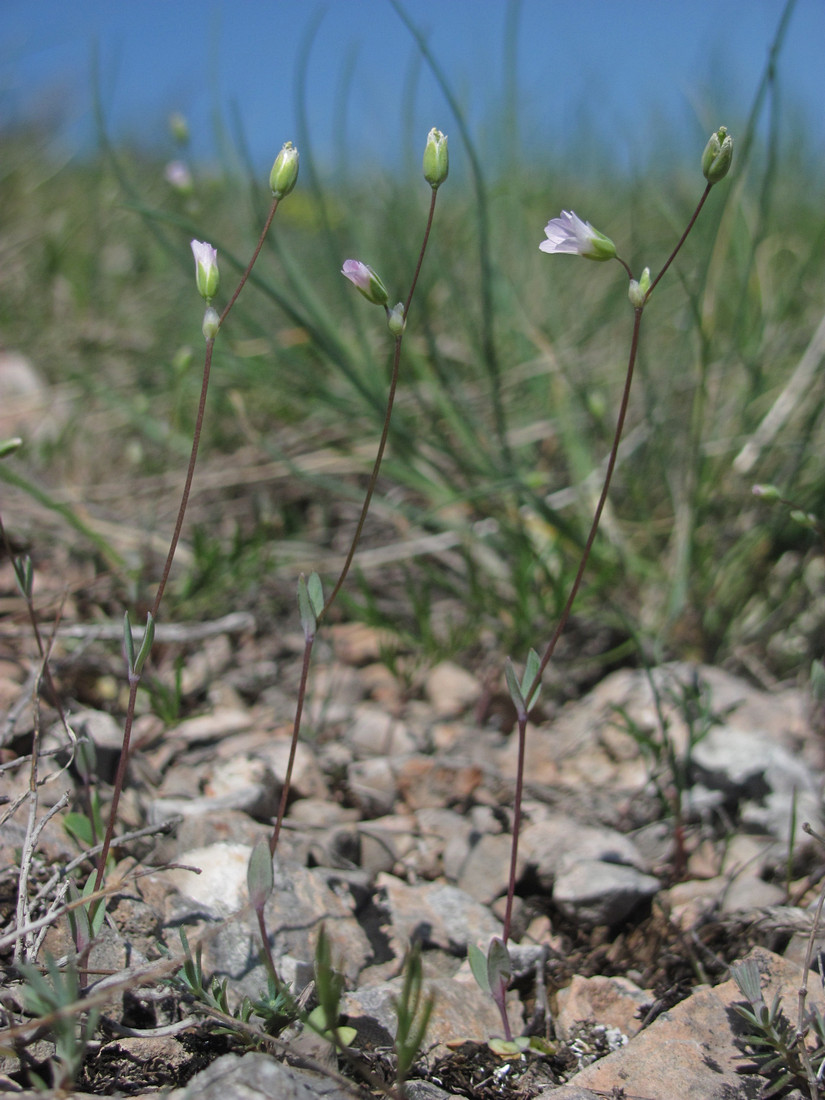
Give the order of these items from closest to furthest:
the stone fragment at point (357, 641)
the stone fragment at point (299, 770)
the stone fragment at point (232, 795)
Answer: the stone fragment at point (232, 795) < the stone fragment at point (299, 770) < the stone fragment at point (357, 641)

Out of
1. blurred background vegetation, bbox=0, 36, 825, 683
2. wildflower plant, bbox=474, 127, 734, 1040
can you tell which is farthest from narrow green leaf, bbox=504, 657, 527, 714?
blurred background vegetation, bbox=0, 36, 825, 683

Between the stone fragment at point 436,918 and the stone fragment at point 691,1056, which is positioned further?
the stone fragment at point 436,918

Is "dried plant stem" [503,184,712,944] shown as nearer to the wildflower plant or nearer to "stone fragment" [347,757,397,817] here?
the wildflower plant

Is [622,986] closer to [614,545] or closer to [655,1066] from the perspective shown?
[655,1066]

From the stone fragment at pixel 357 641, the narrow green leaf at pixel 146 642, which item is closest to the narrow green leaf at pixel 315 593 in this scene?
the narrow green leaf at pixel 146 642

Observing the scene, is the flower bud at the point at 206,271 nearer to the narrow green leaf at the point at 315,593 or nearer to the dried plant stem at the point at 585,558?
the narrow green leaf at the point at 315,593

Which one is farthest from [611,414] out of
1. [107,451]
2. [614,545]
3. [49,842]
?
[49,842]

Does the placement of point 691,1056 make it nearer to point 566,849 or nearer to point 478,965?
point 478,965
